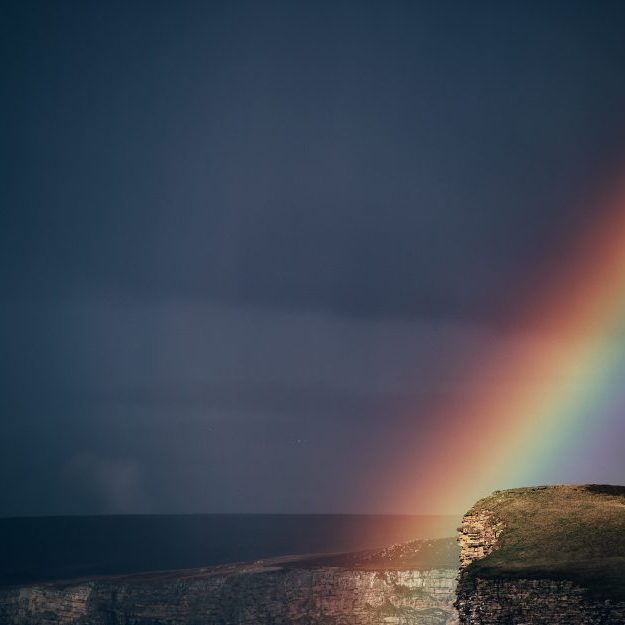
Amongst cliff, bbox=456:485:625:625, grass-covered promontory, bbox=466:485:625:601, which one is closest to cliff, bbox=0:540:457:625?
grass-covered promontory, bbox=466:485:625:601

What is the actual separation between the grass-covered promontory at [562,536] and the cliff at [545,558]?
0.03 m

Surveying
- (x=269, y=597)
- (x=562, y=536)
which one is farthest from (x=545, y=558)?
(x=269, y=597)

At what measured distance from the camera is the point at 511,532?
1470 inches

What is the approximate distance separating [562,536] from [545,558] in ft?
9.53

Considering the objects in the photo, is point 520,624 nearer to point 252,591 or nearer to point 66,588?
point 252,591

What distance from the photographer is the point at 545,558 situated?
33.5 m

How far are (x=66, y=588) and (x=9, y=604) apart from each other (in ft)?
20.9

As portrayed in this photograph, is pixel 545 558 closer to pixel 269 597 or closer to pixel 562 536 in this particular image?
pixel 562 536

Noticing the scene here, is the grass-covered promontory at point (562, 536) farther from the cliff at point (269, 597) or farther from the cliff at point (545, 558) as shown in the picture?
the cliff at point (269, 597)

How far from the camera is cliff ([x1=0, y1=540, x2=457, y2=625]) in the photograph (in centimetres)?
8156

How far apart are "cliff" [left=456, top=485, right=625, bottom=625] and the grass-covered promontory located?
0.03 m

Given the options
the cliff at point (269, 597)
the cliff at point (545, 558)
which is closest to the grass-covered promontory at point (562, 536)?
the cliff at point (545, 558)

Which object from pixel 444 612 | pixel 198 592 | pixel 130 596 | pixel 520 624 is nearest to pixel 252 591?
pixel 198 592

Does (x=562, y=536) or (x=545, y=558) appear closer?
(x=545, y=558)
